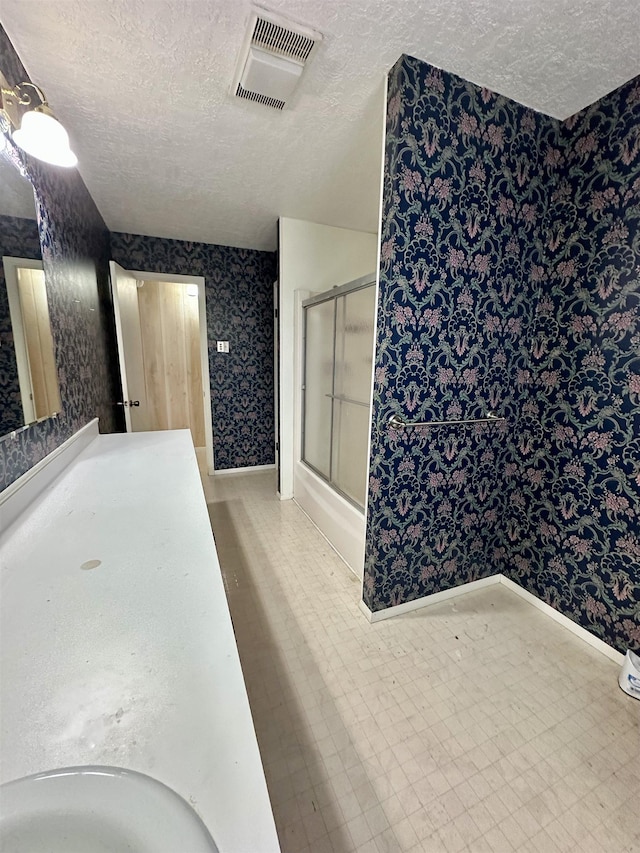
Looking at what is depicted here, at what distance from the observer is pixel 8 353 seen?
1.10m

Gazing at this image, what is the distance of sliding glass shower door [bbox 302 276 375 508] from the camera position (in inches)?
81.4

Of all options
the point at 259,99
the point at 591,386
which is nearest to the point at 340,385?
the point at 591,386

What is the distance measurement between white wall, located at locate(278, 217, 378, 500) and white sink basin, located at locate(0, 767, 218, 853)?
2704 mm

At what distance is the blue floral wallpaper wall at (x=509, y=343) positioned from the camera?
1.42 m

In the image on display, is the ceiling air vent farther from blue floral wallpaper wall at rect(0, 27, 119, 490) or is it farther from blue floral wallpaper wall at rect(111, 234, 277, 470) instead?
blue floral wallpaper wall at rect(111, 234, 277, 470)

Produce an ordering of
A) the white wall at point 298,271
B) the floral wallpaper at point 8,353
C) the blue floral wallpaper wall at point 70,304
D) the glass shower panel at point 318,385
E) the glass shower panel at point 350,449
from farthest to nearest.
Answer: the white wall at point 298,271 → the glass shower panel at point 318,385 → the glass shower panel at point 350,449 → the blue floral wallpaper wall at point 70,304 → the floral wallpaper at point 8,353

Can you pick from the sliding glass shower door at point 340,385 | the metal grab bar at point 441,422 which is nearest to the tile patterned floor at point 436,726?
the sliding glass shower door at point 340,385

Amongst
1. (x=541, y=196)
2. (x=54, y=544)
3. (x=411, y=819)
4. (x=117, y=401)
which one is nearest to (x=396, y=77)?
(x=541, y=196)

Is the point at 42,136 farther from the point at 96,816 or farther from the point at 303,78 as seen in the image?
the point at 96,816

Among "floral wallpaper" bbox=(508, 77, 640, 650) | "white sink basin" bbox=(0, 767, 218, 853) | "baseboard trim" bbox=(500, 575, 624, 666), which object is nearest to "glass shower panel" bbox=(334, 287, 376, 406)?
"floral wallpaper" bbox=(508, 77, 640, 650)

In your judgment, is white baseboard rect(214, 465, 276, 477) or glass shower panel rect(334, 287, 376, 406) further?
white baseboard rect(214, 465, 276, 477)

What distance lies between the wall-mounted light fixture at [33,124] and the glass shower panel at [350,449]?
1686mm

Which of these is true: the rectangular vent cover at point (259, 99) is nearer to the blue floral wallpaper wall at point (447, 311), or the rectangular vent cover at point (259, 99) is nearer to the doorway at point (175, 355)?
the blue floral wallpaper wall at point (447, 311)

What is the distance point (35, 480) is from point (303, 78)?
6.09 feet
